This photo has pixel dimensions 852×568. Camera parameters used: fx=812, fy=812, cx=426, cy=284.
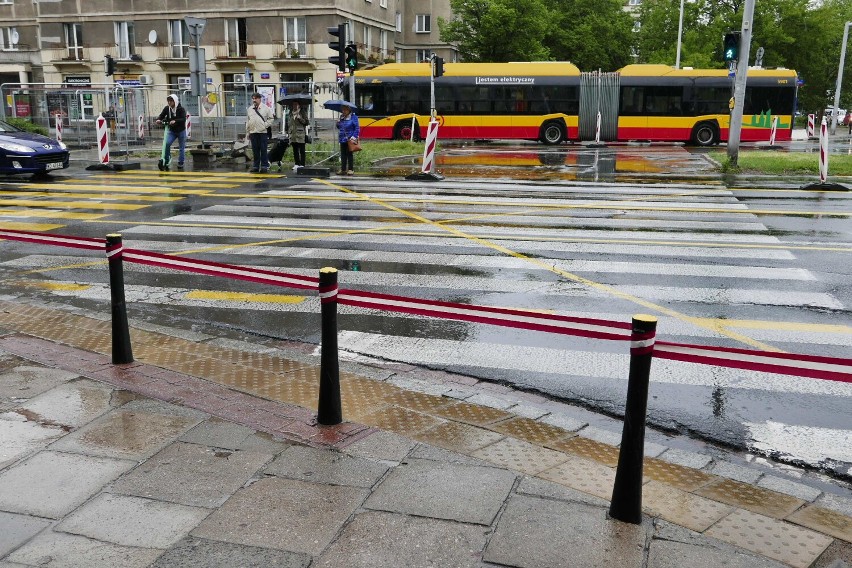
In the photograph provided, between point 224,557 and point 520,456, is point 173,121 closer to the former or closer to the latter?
point 520,456

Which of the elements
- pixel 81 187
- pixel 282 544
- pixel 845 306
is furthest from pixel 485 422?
pixel 81 187

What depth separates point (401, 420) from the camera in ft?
16.9

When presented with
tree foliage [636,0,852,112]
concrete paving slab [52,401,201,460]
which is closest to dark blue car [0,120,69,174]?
concrete paving slab [52,401,201,460]

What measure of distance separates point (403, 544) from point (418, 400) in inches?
77.6

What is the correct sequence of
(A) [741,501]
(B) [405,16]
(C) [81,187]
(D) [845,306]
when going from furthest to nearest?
(B) [405,16] < (C) [81,187] < (D) [845,306] < (A) [741,501]

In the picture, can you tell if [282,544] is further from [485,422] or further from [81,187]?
[81,187]

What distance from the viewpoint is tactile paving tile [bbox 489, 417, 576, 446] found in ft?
16.2

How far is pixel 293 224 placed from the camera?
1285 cm

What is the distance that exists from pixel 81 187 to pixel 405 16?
2010 inches

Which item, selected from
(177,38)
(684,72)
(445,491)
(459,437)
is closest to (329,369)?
(459,437)

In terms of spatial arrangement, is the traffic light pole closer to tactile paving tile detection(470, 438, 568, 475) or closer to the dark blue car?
the dark blue car

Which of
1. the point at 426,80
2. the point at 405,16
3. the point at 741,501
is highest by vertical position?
the point at 405,16

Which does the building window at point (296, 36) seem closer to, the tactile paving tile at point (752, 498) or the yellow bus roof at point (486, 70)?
the yellow bus roof at point (486, 70)

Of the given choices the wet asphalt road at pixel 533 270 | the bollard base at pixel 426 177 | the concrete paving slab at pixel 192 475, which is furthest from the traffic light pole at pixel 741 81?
the concrete paving slab at pixel 192 475
